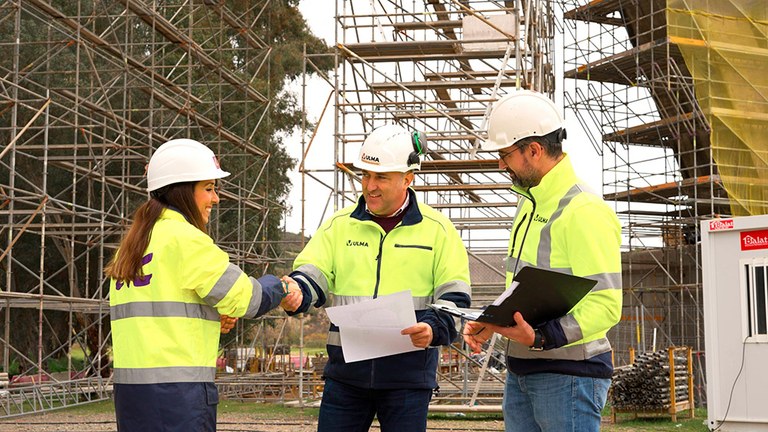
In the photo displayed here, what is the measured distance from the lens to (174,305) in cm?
421

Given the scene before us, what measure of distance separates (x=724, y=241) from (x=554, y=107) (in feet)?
29.5

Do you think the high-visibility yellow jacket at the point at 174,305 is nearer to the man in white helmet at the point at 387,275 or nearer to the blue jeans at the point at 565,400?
the man in white helmet at the point at 387,275

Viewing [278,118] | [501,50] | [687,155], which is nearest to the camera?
[501,50]

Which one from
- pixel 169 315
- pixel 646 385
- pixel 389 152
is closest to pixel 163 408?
pixel 169 315

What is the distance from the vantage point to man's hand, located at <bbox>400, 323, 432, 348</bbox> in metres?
4.33

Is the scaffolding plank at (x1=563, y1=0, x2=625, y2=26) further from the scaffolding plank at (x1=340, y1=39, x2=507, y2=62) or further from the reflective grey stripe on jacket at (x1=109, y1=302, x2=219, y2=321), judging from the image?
the reflective grey stripe on jacket at (x1=109, y1=302, x2=219, y2=321)

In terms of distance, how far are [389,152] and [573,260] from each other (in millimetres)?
1188

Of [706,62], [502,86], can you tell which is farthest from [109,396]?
[706,62]

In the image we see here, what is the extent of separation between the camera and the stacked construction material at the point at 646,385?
14453 mm

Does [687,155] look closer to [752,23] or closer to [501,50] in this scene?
[752,23]

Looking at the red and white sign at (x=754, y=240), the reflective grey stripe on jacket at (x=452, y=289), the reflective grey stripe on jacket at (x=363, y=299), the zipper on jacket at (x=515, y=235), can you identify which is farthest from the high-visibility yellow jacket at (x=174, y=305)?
the red and white sign at (x=754, y=240)

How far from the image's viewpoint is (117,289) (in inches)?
170

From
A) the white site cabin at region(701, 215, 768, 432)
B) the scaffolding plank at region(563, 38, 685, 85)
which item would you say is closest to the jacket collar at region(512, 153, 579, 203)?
the white site cabin at region(701, 215, 768, 432)

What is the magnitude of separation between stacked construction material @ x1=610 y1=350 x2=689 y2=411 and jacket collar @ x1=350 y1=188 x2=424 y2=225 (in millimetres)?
10336
